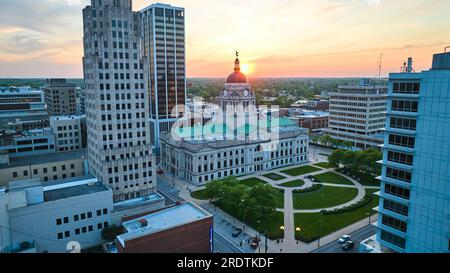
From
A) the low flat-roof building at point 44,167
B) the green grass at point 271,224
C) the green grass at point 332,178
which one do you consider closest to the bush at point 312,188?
the green grass at point 332,178

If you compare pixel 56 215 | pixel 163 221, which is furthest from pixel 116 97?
pixel 163 221

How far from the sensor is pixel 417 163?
1764 inches

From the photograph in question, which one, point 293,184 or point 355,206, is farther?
point 293,184

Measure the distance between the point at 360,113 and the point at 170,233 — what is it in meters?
122

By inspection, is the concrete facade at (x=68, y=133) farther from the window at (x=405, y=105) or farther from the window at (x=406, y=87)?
the window at (x=406, y=87)

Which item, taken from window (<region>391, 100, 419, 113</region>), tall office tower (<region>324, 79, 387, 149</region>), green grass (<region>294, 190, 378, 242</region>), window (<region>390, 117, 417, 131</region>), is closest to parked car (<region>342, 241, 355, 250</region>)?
green grass (<region>294, 190, 378, 242</region>)

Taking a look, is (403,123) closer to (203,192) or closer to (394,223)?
(394,223)

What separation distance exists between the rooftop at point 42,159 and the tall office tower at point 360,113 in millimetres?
118955

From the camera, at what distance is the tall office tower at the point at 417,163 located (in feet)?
136

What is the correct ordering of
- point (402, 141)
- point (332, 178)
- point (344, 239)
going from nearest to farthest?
point (402, 141) → point (344, 239) → point (332, 178)

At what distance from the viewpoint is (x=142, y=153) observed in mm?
81188

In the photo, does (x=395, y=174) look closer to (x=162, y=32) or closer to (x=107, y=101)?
(x=107, y=101)

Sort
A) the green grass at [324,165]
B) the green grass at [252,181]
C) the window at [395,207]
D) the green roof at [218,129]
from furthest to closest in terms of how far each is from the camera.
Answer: the green grass at [324,165], the green roof at [218,129], the green grass at [252,181], the window at [395,207]
